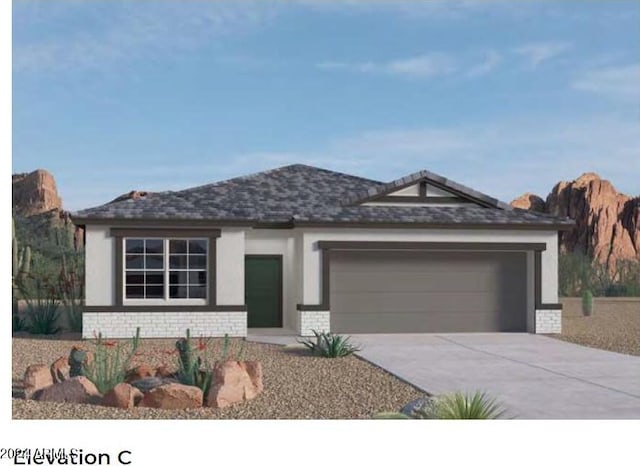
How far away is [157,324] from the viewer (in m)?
20.0

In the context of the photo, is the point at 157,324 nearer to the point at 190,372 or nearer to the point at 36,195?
the point at 190,372

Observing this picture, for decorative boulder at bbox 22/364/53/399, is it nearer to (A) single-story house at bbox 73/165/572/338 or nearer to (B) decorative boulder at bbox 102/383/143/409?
(B) decorative boulder at bbox 102/383/143/409

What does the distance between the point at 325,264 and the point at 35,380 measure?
10067 millimetres

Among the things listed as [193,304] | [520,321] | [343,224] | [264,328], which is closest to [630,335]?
[520,321]

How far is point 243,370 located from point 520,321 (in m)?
11.7

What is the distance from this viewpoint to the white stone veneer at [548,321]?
2164 centimetres

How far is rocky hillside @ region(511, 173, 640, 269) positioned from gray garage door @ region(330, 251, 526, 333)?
99.7 ft

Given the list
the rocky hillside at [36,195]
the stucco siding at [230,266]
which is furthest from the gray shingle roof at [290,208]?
the rocky hillside at [36,195]

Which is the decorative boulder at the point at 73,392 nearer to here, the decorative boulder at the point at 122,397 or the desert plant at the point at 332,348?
the decorative boulder at the point at 122,397

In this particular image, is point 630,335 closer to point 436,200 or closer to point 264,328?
point 436,200

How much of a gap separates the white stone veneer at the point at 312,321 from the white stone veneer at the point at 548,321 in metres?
5.31

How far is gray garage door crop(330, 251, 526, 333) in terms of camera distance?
69.8ft

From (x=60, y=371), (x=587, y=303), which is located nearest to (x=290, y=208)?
(x=587, y=303)

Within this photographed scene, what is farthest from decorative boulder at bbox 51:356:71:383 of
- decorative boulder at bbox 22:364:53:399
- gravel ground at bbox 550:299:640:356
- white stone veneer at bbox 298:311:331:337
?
gravel ground at bbox 550:299:640:356
